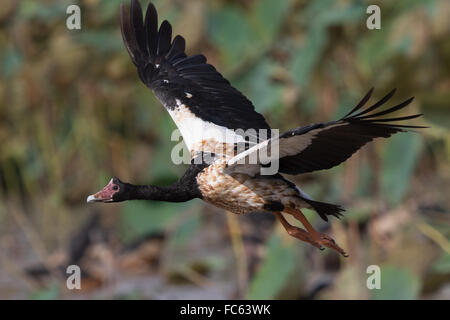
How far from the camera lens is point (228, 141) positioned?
4574mm

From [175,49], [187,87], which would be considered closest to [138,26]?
[175,49]

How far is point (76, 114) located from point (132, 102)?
521 millimetres

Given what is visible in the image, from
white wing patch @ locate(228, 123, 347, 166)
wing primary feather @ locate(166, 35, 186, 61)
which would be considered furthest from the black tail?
wing primary feather @ locate(166, 35, 186, 61)

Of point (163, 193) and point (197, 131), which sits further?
point (197, 131)

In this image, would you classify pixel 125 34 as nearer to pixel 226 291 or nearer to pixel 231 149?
pixel 231 149

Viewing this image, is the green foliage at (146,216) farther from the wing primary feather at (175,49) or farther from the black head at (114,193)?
the black head at (114,193)

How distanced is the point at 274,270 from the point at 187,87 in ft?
4.75

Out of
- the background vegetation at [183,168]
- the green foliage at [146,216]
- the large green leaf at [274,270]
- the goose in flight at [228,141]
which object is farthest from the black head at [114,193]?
the green foliage at [146,216]

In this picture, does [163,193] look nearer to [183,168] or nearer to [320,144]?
[320,144]

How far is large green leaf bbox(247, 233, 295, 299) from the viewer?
18.7 ft

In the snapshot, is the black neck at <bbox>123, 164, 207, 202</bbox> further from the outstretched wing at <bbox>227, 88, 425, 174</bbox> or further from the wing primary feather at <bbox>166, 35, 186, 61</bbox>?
the wing primary feather at <bbox>166, 35, 186, 61</bbox>

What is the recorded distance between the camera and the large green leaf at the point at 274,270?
570 cm

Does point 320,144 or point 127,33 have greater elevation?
point 127,33

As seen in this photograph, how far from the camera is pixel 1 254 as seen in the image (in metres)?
8.14
